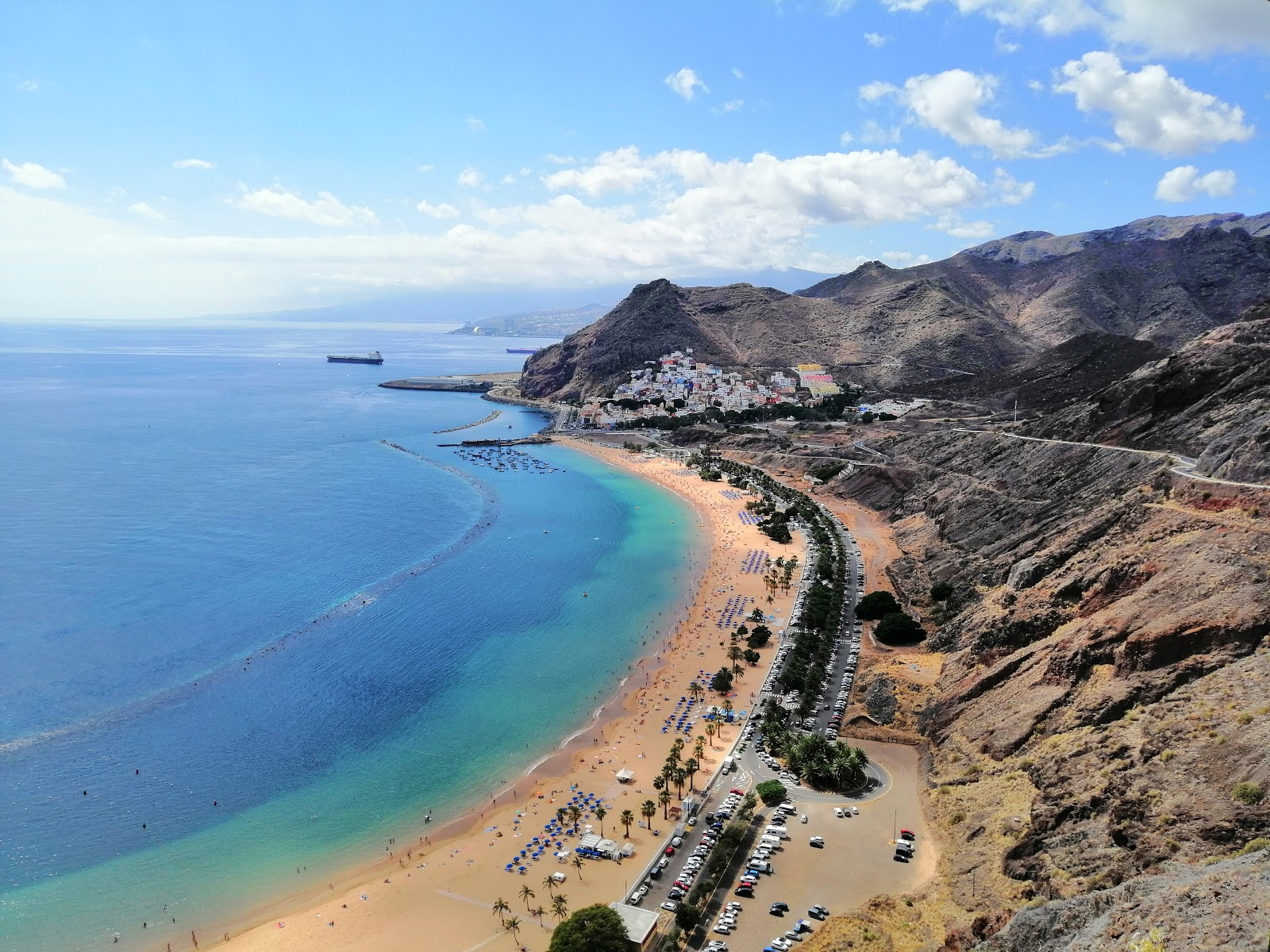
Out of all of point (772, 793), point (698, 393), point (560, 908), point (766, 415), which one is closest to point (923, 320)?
point (766, 415)

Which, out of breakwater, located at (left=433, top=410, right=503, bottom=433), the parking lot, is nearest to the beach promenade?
the parking lot

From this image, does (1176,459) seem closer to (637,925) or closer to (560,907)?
(637,925)

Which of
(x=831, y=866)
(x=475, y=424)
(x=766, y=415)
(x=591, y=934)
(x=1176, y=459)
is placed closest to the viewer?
(x=591, y=934)

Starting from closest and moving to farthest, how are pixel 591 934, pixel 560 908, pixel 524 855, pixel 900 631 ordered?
pixel 591 934 < pixel 560 908 < pixel 524 855 < pixel 900 631

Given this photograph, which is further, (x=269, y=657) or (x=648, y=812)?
(x=269, y=657)

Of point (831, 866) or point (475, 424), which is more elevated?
point (475, 424)

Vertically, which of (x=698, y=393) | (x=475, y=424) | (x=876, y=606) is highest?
(x=698, y=393)

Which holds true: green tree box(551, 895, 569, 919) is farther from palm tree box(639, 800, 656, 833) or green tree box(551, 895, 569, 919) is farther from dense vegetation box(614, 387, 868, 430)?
dense vegetation box(614, 387, 868, 430)

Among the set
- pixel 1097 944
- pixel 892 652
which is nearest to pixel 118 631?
pixel 892 652
